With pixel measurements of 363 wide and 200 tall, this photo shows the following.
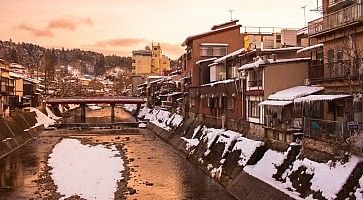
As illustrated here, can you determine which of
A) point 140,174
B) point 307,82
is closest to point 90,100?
point 140,174

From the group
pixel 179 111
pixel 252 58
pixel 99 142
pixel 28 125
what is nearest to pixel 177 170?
pixel 252 58

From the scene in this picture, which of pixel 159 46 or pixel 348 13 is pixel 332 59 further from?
pixel 159 46

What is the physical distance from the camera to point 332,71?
22516 mm

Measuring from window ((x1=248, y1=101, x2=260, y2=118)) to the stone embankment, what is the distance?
1.79m

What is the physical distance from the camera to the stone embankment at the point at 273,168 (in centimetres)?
1650

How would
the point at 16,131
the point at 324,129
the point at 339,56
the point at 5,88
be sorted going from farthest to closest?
the point at 5,88 → the point at 16,131 → the point at 339,56 → the point at 324,129

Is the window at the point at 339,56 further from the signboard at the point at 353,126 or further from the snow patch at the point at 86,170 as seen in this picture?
the snow patch at the point at 86,170

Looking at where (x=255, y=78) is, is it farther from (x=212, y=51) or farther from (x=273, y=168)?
(x=212, y=51)

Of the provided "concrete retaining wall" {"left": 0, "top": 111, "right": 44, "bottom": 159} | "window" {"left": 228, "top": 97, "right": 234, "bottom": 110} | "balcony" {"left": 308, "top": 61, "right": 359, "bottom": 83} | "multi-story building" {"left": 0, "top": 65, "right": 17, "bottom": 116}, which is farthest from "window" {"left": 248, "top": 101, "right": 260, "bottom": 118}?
"multi-story building" {"left": 0, "top": 65, "right": 17, "bottom": 116}

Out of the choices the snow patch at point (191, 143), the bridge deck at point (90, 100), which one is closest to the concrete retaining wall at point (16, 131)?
the snow patch at point (191, 143)

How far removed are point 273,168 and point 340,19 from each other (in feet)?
26.6

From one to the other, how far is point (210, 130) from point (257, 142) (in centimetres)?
1128

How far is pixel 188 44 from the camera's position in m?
50.8

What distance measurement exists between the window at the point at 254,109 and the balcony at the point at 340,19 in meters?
7.04
